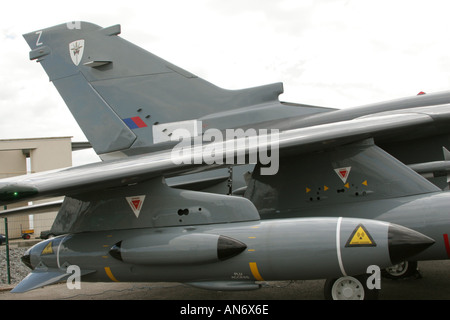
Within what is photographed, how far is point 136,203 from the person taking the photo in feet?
18.1

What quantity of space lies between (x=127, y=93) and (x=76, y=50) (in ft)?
4.21

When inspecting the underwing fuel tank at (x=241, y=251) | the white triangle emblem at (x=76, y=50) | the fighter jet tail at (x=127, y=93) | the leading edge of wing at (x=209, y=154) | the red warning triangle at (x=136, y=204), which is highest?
the white triangle emblem at (x=76, y=50)

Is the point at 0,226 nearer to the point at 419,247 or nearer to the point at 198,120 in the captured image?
the point at 198,120

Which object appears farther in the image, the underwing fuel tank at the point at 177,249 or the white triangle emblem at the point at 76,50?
the white triangle emblem at the point at 76,50

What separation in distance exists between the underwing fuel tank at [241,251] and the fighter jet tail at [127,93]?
216 centimetres

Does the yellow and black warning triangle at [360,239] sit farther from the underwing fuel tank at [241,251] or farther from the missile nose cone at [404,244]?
the missile nose cone at [404,244]

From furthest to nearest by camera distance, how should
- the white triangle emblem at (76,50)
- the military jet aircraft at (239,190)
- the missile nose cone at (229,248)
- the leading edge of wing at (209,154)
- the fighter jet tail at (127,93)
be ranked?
the white triangle emblem at (76,50) < the fighter jet tail at (127,93) < the leading edge of wing at (209,154) < the missile nose cone at (229,248) < the military jet aircraft at (239,190)

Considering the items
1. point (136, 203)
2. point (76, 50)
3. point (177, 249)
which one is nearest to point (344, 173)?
point (177, 249)

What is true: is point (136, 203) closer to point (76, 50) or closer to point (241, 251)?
point (241, 251)

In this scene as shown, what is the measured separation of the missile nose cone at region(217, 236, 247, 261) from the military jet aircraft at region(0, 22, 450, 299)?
11 millimetres

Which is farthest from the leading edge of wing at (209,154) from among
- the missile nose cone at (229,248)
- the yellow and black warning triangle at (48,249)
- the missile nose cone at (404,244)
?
the missile nose cone at (404,244)

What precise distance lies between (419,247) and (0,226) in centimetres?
1920

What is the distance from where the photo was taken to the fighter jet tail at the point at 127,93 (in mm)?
7035

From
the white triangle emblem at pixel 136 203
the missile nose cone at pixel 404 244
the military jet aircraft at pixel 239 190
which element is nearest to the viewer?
the missile nose cone at pixel 404 244
